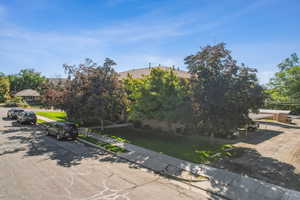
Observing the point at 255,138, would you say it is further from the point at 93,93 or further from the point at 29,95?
the point at 29,95

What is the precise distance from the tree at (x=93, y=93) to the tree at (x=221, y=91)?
28.5 feet

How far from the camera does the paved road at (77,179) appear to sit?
7.25 meters

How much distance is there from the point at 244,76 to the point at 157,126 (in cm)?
1289

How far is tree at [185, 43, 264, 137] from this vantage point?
12.7m

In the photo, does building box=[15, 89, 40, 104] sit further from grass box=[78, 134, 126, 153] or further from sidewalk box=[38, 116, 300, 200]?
sidewalk box=[38, 116, 300, 200]

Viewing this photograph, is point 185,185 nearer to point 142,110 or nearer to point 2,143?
point 142,110

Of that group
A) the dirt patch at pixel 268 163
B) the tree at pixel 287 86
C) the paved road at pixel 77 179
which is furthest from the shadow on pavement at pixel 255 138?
the tree at pixel 287 86

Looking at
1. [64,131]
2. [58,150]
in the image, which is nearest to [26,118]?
[64,131]

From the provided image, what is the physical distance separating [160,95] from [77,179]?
35.7ft

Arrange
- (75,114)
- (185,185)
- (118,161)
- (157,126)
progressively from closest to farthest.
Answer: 1. (185,185)
2. (118,161)
3. (75,114)
4. (157,126)

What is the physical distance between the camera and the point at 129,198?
279 inches

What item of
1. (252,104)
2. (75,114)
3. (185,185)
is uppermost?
(252,104)

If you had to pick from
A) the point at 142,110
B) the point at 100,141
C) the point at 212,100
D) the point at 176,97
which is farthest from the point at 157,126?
the point at 212,100

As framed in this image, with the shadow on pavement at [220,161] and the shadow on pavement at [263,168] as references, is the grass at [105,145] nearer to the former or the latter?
the shadow on pavement at [220,161]
